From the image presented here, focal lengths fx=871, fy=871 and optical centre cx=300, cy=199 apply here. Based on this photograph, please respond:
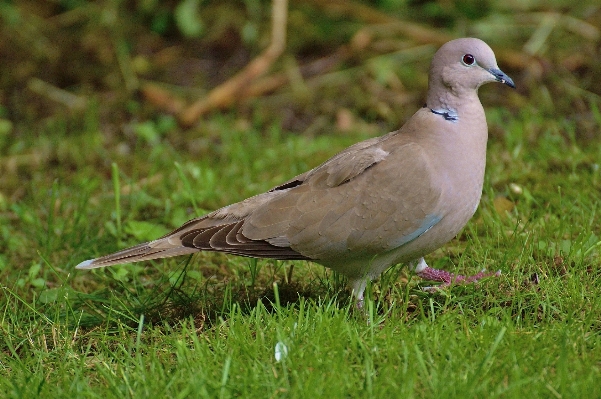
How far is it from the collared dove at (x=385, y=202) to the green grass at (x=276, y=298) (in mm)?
194

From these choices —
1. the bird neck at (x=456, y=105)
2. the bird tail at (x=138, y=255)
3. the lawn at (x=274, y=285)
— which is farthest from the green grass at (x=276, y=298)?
the bird neck at (x=456, y=105)

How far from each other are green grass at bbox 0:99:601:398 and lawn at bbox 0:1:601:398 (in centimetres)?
1

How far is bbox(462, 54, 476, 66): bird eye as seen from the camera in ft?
11.6

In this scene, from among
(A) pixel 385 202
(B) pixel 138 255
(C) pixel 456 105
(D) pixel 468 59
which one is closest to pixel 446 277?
(A) pixel 385 202

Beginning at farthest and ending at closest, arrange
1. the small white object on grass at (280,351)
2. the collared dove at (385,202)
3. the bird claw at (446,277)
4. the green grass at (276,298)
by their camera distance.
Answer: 1. the bird claw at (446,277)
2. the collared dove at (385,202)
3. the small white object on grass at (280,351)
4. the green grass at (276,298)

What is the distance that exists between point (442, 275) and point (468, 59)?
89cm

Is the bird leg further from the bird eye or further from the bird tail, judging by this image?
the bird tail

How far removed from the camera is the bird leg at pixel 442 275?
11.5ft

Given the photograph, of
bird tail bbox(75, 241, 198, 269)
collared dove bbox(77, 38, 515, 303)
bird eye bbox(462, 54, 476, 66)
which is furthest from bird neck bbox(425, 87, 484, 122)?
bird tail bbox(75, 241, 198, 269)

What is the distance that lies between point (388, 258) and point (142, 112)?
3498 millimetres

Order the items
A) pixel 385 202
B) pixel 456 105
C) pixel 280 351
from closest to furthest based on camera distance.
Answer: pixel 280 351
pixel 385 202
pixel 456 105

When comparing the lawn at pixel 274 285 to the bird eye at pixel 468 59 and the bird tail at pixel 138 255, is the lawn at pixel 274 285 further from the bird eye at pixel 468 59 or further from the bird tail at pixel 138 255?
the bird eye at pixel 468 59

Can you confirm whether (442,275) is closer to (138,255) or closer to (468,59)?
(468,59)

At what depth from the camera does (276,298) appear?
10.5 ft
